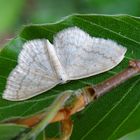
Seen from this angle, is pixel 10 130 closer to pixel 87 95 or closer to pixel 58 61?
pixel 87 95

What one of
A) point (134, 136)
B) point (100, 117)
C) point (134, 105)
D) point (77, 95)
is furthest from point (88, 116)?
point (134, 136)

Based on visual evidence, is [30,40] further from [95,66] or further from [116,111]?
[116,111]

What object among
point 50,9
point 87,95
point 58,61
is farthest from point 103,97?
point 50,9

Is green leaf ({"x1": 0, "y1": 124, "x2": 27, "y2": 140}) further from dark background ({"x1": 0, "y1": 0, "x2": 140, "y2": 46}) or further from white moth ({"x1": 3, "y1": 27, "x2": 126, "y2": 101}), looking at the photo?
dark background ({"x1": 0, "y1": 0, "x2": 140, "y2": 46})

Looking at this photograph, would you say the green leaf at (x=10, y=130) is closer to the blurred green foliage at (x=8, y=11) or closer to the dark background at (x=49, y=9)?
the dark background at (x=49, y=9)

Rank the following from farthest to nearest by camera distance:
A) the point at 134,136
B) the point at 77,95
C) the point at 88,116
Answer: the point at 134,136 → the point at 88,116 → the point at 77,95

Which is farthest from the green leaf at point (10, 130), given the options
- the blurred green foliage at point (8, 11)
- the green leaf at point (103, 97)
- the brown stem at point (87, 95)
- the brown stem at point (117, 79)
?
the blurred green foliage at point (8, 11)

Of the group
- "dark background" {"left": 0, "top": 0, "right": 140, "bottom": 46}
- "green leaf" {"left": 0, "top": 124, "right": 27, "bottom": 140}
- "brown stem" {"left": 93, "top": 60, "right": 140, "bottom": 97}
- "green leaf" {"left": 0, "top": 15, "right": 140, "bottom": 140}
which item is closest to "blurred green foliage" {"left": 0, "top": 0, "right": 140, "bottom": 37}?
"dark background" {"left": 0, "top": 0, "right": 140, "bottom": 46}
